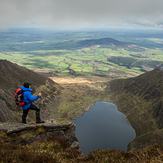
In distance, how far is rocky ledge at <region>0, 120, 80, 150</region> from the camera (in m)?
17.5

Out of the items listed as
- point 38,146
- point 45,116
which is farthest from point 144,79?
point 38,146

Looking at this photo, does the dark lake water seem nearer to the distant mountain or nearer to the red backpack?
the distant mountain

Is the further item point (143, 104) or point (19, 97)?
point (143, 104)

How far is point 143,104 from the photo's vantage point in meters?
98.0

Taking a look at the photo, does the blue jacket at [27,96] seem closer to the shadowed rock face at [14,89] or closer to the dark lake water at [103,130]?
the shadowed rock face at [14,89]

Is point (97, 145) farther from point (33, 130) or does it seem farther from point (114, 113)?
point (33, 130)

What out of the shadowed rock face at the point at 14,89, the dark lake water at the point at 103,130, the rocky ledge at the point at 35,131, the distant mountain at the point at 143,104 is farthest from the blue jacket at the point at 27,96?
the distant mountain at the point at 143,104

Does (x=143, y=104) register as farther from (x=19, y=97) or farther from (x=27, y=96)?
(x=19, y=97)

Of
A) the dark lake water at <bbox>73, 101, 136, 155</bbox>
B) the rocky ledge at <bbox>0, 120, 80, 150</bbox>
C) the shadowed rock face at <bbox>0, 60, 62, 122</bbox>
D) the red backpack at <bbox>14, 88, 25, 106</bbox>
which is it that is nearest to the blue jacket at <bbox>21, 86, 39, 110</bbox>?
the red backpack at <bbox>14, 88, 25, 106</bbox>

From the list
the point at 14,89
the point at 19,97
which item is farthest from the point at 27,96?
the point at 14,89

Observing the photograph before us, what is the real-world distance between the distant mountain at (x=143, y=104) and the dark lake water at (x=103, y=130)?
5024 mm

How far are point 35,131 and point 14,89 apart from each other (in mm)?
76555

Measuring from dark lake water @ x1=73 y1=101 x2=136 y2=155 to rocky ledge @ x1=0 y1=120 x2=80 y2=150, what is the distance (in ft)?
164

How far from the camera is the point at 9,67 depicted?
104750 millimetres
